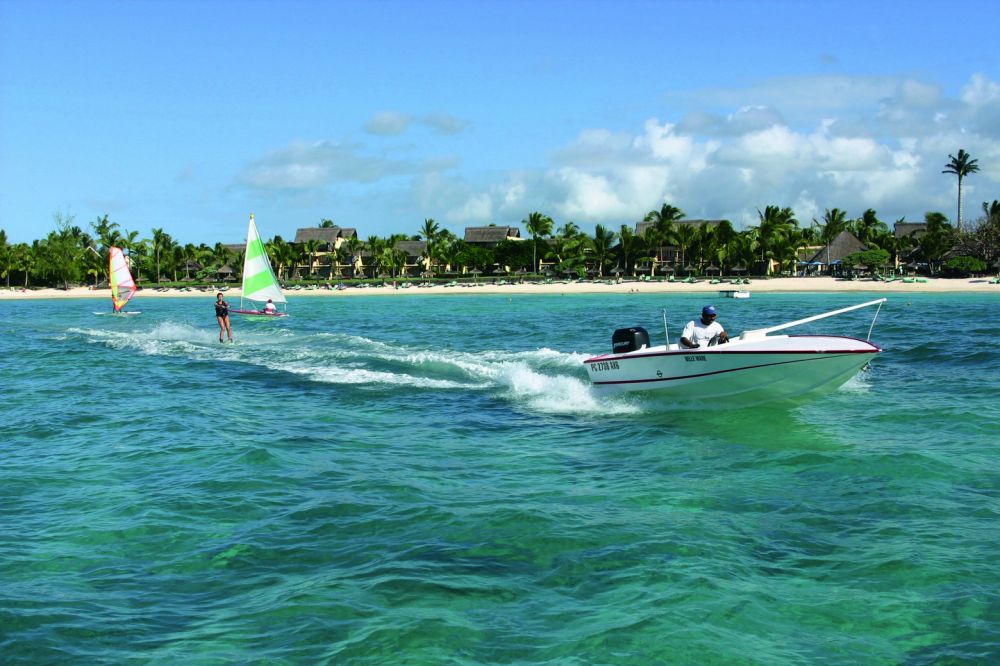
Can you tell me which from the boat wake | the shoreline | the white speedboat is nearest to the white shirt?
the white speedboat

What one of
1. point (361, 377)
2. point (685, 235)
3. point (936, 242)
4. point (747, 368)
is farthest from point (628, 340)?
point (685, 235)

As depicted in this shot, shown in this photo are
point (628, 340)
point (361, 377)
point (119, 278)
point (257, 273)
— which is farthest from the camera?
→ point (119, 278)

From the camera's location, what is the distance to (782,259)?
102 metres

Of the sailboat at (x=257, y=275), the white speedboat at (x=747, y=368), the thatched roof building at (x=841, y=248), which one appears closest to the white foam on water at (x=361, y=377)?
the white speedboat at (x=747, y=368)

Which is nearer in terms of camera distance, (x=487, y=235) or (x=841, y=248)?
(x=841, y=248)

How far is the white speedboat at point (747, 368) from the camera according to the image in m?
14.0

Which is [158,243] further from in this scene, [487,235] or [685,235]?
[685,235]

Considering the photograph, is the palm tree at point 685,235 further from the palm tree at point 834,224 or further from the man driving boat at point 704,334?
the man driving boat at point 704,334

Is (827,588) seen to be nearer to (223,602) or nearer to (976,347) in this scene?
(223,602)

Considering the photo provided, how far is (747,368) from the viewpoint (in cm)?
1429

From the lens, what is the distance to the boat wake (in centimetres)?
1742

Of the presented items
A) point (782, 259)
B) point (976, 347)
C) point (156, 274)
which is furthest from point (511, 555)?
point (156, 274)

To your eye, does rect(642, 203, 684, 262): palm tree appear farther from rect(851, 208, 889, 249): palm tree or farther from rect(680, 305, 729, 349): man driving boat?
rect(680, 305, 729, 349): man driving boat

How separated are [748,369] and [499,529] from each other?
7415 millimetres
